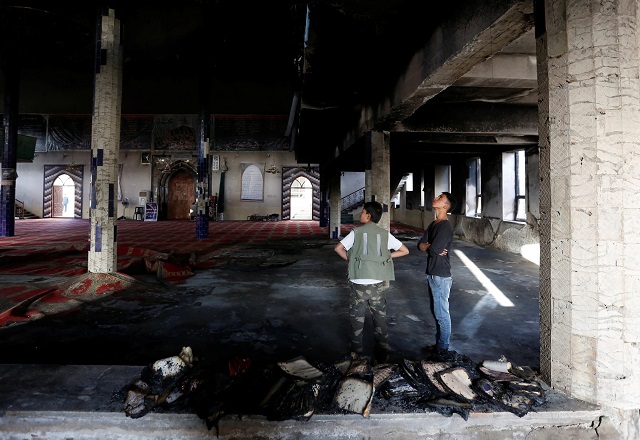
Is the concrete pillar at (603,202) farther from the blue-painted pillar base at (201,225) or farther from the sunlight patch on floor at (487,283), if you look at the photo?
the blue-painted pillar base at (201,225)

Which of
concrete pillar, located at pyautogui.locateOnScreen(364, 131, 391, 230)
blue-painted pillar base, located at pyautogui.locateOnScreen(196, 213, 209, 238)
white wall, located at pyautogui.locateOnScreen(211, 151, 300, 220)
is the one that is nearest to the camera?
concrete pillar, located at pyautogui.locateOnScreen(364, 131, 391, 230)

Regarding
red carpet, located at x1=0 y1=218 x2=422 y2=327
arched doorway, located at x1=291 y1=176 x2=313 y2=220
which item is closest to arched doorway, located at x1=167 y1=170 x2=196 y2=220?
arched doorway, located at x1=291 y1=176 x2=313 y2=220

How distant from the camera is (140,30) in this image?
1110cm

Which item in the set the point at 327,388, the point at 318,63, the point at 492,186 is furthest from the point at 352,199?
the point at 327,388

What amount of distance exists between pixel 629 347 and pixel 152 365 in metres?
2.80

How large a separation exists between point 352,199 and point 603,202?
773 inches

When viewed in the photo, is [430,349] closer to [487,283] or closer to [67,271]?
[487,283]

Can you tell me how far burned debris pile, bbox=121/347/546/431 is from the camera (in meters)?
1.94

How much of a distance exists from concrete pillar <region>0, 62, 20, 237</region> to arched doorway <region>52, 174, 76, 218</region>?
406 inches

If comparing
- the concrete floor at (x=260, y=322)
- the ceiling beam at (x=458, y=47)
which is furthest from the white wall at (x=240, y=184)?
the ceiling beam at (x=458, y=47)

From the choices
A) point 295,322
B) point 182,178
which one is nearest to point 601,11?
point 295,322

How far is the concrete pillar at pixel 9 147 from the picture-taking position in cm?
1109

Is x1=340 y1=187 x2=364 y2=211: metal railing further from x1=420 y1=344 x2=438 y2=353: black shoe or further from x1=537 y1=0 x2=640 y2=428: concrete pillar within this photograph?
x1=537 y1=0 x2=640 y2=428: concrete pillar

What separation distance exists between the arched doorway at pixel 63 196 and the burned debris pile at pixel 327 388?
77.5 feet
